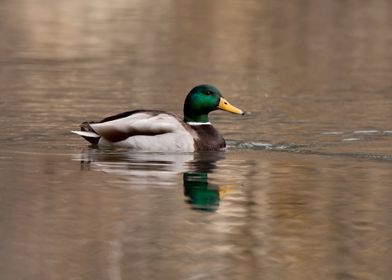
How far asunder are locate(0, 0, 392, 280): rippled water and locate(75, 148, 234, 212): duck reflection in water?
0.03 meters

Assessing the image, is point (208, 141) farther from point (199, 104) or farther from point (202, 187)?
point (202, 187)

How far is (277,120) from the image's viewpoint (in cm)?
1856

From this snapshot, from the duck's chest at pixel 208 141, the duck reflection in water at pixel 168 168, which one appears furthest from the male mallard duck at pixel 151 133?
the duck reflection in water at pixel 168 168

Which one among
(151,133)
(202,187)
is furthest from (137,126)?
(202,187)

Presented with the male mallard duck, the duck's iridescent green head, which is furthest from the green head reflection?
the duck's iridescent green head

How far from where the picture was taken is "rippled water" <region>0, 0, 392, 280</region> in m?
10.0

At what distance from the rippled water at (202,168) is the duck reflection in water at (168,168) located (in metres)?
0.03

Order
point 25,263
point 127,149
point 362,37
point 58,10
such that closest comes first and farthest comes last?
point 25,263, point 127,149, point 362,37, point 58,10

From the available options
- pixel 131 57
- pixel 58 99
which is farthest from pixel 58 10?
pixel 58 99

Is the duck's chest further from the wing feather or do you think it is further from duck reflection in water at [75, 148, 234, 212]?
the wing feather

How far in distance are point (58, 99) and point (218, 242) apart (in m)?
10.0

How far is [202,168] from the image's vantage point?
48.3 ft

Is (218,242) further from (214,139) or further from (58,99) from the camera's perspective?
(58,99)

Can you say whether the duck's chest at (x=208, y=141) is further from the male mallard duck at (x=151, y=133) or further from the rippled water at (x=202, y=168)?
the rippled water at (x=202, y=168)
